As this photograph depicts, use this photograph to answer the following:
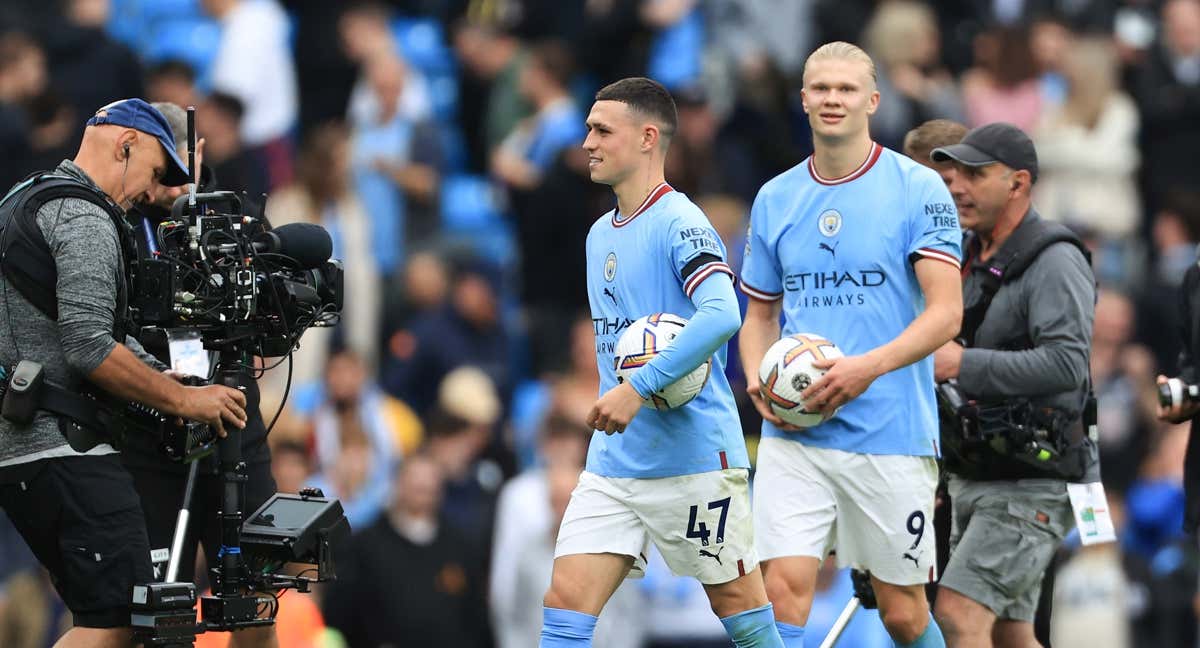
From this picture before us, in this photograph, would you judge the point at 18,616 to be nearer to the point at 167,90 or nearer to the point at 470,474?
the point at 470,474

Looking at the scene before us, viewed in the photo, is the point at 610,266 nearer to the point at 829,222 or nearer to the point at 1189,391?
the point at 829,222

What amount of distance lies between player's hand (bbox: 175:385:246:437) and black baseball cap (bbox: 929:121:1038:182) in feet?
11.4

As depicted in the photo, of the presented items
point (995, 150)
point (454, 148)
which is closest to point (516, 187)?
point (454, 148)

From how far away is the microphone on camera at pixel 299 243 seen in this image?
888cm

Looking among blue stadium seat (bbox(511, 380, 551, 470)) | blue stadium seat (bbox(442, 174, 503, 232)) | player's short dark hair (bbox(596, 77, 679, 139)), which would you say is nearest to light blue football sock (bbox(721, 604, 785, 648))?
player's short dark hair (bbox(596, 77, 679, 139))

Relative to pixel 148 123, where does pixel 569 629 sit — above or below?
below

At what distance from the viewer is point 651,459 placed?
863 centimetres

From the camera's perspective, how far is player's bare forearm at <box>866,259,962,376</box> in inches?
341

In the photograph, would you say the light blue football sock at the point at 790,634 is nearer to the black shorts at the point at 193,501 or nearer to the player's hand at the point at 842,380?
the player's hand at the point at 842,380

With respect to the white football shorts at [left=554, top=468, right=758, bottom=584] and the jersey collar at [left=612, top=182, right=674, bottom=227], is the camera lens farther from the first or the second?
the jersey collar at [left=612, top=182, right=674, bottom=227]

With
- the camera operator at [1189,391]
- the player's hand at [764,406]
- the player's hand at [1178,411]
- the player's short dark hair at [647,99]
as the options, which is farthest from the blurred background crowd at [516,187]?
the player's short dark hair at [647,99]

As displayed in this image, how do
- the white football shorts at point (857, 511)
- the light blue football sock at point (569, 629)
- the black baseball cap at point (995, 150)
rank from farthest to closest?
the black baseball cap at point (995, 150) → the white football shorts at point (857, 511) → the light blue football sock at point (569, 629)

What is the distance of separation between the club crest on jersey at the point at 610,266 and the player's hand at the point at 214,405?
1610mm

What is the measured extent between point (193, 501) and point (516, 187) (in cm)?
765
